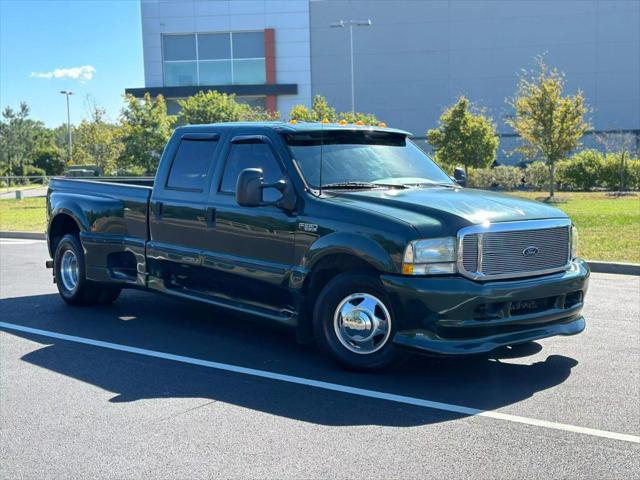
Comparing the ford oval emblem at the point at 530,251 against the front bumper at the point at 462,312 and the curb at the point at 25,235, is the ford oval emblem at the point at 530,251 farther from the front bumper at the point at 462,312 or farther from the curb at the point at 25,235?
the curb at the point at 25,235

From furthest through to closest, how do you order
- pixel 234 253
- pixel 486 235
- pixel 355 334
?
pixel 234 253 < pixel 355 334 < pixel 486 235

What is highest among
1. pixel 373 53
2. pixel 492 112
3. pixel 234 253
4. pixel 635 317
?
pixel 373 53

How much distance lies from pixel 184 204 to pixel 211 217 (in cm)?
45

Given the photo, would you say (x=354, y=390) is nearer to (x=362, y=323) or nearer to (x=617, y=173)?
(x=362, y=323)

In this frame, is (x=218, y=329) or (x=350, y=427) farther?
(x=218, y=329)

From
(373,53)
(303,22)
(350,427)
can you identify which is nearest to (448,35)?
(373,53)

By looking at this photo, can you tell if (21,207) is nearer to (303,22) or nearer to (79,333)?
(79,333)

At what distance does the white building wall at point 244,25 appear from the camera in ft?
161

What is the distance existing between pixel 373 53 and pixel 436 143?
76.2 ft

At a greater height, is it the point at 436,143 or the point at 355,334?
the point at 436,143

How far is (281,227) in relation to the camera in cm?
591

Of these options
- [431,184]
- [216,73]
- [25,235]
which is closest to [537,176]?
[25,235]

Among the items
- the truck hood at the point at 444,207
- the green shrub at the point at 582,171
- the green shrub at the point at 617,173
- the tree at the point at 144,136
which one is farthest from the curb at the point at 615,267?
the green shrub at the point at 582,171

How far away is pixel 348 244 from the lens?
536cm
